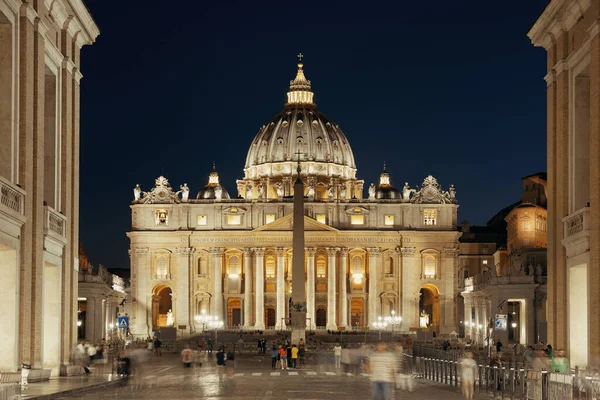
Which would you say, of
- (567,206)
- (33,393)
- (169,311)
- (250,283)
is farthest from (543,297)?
(169,311)

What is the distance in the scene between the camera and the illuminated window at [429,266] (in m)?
154

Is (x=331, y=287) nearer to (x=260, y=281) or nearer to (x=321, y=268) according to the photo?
(x=321, y=268)

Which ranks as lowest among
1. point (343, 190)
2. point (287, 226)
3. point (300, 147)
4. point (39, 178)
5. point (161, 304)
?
point (161, 304)

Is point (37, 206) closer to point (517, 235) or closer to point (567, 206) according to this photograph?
point (567, 206)

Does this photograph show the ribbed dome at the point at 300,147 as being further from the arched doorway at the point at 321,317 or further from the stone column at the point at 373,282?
the stone column at the point at 373,282

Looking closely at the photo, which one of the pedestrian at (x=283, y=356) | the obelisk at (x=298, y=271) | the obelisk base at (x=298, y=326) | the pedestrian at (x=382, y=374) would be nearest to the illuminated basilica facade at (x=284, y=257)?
the obelisk base at (x=298, y=326)

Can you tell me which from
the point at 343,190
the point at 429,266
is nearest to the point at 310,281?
the point at 429,266

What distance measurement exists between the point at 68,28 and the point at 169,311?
119 m

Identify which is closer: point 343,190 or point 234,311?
point 234,311

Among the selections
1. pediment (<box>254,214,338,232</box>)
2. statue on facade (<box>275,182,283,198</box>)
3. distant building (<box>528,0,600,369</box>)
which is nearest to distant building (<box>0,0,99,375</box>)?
distant building (<box>528,0,600,369</box>)

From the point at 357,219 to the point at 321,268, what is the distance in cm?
792

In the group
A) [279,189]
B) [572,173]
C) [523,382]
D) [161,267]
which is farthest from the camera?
[279,189]

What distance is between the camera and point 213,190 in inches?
6407

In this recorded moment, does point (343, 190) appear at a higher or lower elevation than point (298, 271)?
higher
